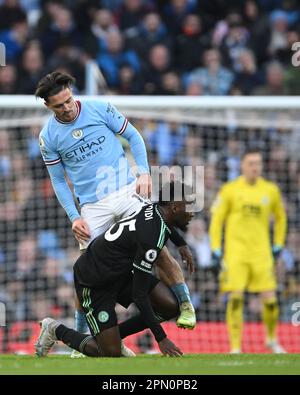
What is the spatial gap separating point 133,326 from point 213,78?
7.87 m

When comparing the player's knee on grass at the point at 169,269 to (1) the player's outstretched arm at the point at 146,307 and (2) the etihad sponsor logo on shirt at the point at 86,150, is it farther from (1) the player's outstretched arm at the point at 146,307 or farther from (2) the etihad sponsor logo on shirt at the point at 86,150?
(2) the etihad sponsor logo on shirt at the point at 86,150

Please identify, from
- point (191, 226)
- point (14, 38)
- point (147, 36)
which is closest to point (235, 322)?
point (191, 226)

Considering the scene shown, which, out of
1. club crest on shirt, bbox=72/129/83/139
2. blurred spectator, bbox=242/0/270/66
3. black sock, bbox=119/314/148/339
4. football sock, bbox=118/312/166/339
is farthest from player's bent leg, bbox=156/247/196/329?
blurred spectator, bbox=242/0/270/66

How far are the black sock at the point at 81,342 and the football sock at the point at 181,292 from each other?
29.4 inches

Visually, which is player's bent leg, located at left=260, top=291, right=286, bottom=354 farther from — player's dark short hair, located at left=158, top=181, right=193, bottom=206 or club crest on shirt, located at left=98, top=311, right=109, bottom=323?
player's dark short hair, located at left=158, top=181, right=193, bottom=206

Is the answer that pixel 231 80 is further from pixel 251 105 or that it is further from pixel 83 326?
pixel 83 326

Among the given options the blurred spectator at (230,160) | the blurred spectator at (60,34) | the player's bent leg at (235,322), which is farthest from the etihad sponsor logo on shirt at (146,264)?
the blurred spectator at (60,34)

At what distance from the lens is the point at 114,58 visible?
1648 centimetres

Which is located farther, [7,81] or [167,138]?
[7,81]

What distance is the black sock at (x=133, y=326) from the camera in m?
8.84

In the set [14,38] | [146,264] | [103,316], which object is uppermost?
[14,38]

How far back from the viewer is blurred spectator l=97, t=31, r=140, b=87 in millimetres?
16375

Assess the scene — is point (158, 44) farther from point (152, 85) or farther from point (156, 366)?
point (156, 366)

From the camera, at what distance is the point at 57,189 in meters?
9.18
